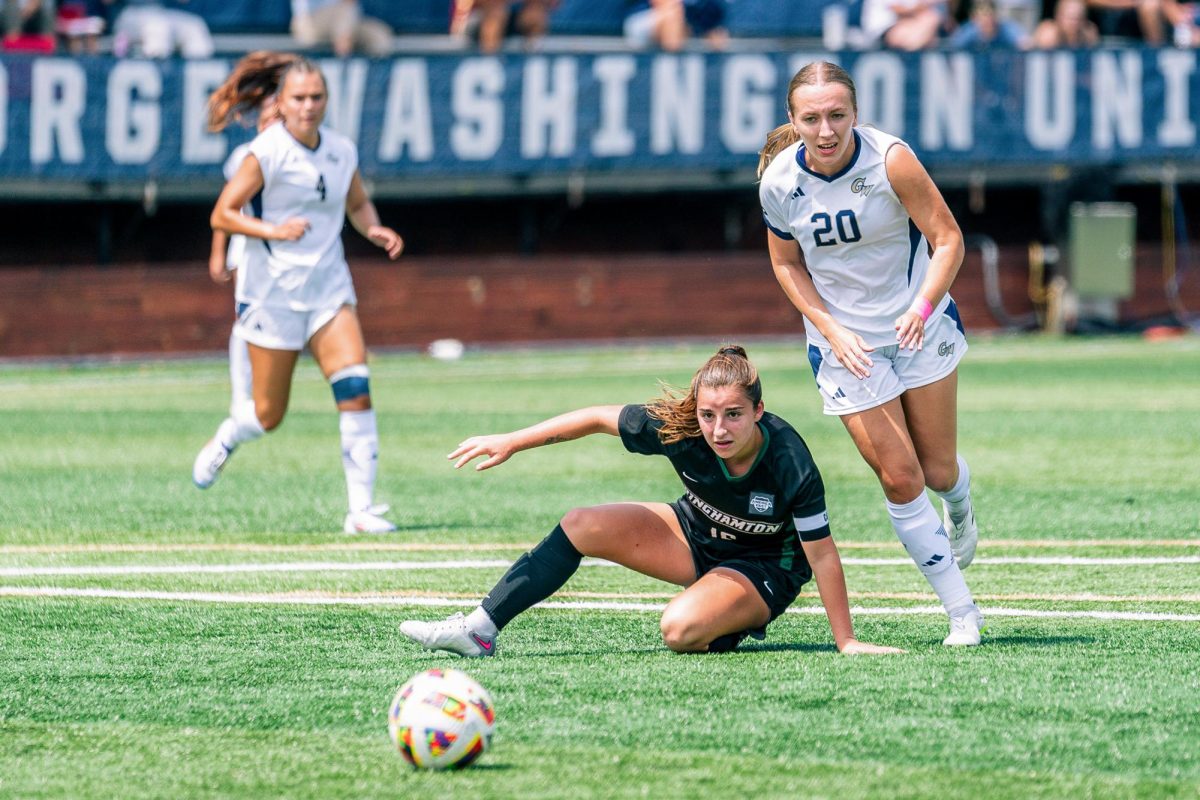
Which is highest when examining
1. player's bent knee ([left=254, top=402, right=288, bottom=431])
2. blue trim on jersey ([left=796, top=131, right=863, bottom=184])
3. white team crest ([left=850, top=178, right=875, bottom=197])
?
blue trim on jersey ([left=796, top=131, right=863, bottom=184])

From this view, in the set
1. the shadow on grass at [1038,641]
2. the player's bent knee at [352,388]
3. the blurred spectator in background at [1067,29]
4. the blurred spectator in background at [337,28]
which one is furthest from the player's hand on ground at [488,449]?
the blurred spectator in background at [1067,29]

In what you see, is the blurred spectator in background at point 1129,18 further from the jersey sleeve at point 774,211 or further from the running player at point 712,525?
the running player at point 712,525

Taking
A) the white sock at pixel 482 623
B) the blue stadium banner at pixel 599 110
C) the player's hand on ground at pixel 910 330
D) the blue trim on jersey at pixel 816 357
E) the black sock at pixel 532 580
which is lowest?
the blue stadium banner at pixel 599 110

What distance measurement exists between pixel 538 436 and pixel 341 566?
2449 millimetres

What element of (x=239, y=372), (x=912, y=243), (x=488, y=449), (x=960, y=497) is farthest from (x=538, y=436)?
(x=239, y=372)

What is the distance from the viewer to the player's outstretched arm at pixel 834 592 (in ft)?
19.3

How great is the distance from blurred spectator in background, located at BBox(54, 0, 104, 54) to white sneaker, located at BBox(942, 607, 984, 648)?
15904 mm

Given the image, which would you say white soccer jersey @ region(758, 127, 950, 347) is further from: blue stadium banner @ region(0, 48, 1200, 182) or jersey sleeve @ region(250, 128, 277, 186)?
blue stadium banner @ region(0, 48, 1200, 182)

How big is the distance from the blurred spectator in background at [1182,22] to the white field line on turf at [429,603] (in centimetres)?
1755

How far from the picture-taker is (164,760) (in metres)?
4.79

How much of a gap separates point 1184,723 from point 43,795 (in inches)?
116

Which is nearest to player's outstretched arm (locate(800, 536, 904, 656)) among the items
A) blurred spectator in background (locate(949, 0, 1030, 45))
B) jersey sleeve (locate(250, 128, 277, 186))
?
jersey sleeve (locate(250, 128, 277, 186))

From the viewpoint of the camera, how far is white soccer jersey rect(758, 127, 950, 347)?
6340 millimetres

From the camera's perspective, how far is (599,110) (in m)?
21.0
